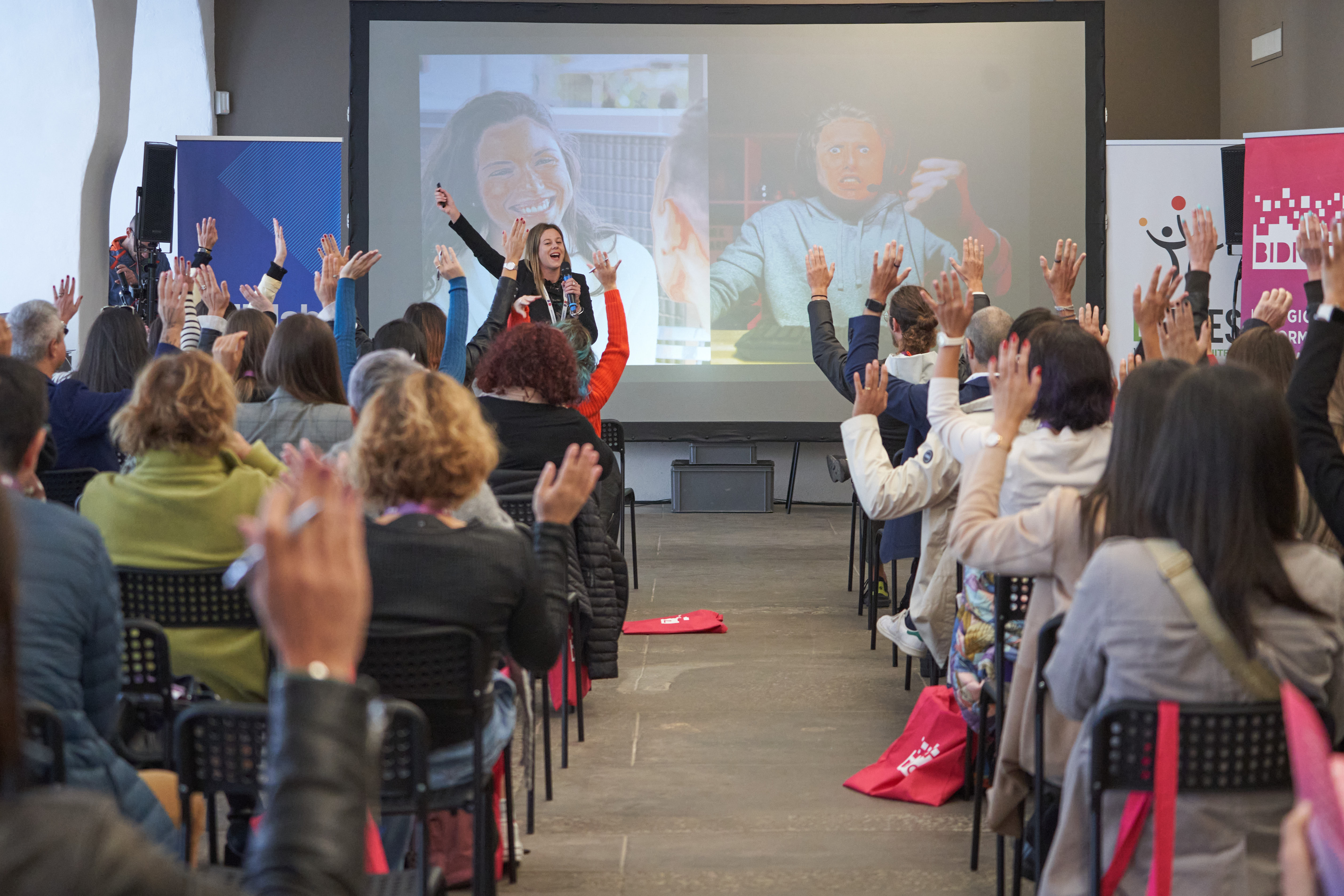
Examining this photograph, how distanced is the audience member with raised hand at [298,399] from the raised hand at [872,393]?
55.6 inches

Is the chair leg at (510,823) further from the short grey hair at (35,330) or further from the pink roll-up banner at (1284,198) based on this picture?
the pink roll-up banner at (1284,198)

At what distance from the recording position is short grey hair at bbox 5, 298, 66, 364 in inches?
145

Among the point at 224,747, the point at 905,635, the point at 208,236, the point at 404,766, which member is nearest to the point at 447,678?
the point at 404,766

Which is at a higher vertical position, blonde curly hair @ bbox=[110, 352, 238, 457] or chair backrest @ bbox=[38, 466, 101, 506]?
blonde curly hair @ bbox=[110, 352, 238, 457]

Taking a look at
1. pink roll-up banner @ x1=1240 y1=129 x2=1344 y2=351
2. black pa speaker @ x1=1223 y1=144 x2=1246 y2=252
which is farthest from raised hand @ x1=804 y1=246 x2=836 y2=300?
black pa speaker @ x1=1223 y1=144 x2=1246 y2=252

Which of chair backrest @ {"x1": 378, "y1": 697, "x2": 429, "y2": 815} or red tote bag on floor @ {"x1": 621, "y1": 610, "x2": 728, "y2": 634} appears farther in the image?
red tote bag on floor @ {"x1": 621, "y1": 610, "x2": 728, "y2": 634}

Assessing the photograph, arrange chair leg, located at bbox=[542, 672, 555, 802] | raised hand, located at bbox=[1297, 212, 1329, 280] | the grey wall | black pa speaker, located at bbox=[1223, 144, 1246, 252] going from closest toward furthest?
raised hand, located at bbox=[1297, 212, 1329, 280] → chair leg, located at bbox=[542, 672, 555, 802] → the grey wall → black pa speaker, located at bbox=[1223, 144, 1246, 252]

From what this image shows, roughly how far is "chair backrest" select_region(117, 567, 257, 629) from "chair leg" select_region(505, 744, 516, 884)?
612mm

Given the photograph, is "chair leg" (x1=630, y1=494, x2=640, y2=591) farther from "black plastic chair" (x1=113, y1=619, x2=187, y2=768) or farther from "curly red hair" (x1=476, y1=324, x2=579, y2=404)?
"black plastic chair" (x1=113, y1=619, x2=187, y2=768)

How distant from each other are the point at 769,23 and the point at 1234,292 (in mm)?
3492

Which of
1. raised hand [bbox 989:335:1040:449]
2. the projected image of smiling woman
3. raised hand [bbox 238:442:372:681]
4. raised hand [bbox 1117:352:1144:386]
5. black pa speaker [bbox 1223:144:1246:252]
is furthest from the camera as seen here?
the projected image of smiling woman

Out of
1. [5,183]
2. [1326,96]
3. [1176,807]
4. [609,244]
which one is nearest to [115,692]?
[1176,807]

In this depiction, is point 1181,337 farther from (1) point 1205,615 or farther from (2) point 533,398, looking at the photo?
(2) point 533,398

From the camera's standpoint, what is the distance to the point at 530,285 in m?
4.89
